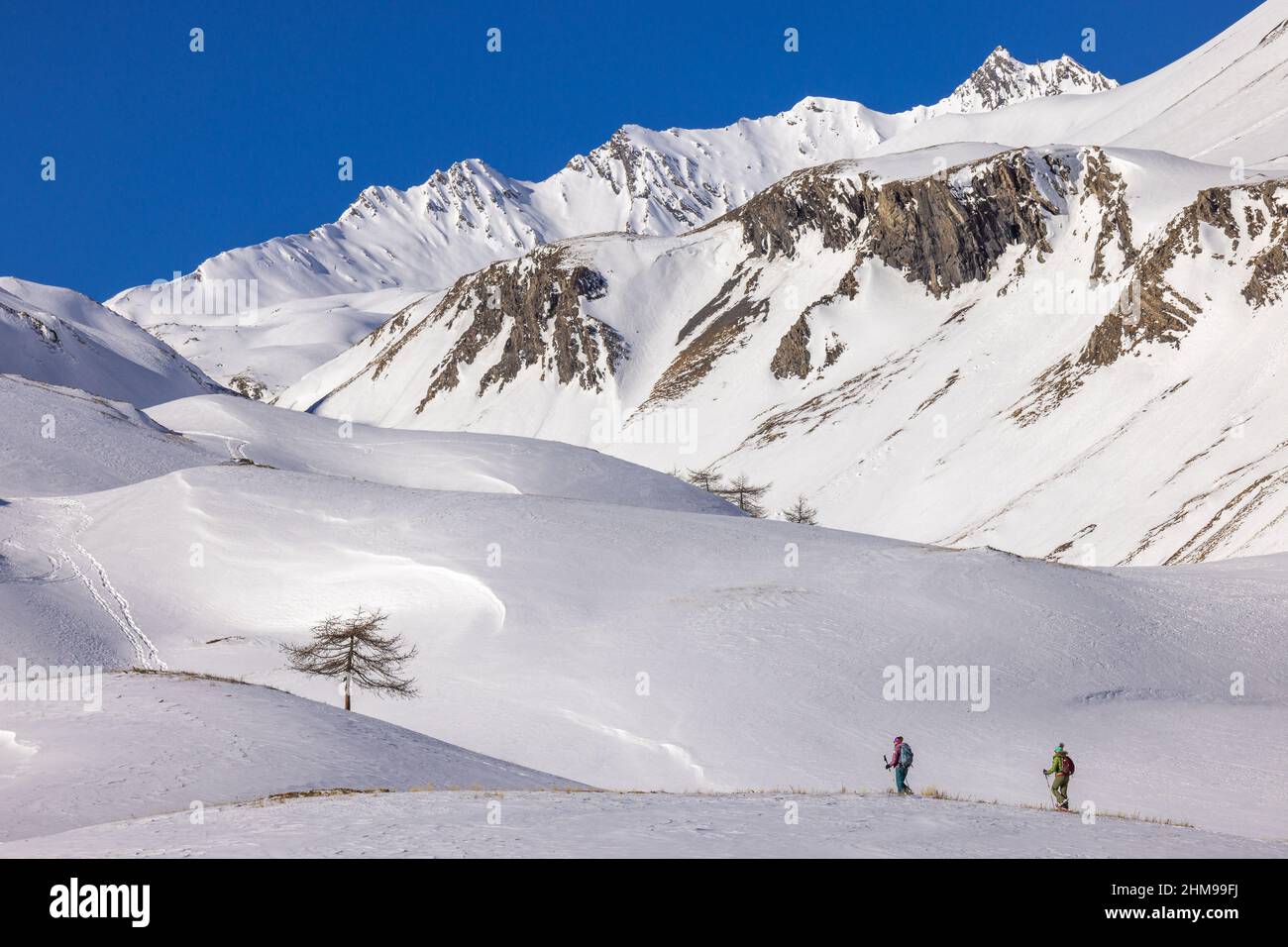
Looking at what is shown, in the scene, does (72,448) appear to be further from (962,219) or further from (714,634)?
(962,219)

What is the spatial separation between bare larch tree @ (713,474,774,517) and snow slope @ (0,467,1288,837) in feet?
232

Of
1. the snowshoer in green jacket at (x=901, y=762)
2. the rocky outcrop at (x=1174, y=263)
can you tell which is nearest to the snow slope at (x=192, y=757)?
the snowshoer in green jacket at (x=901, y=762)

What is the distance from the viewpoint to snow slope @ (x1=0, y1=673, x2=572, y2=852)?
20.5m

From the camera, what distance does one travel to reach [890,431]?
143m

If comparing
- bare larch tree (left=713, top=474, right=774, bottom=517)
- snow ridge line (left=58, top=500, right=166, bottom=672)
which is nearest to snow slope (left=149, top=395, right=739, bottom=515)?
snow ridge line (left=58, top=500, right=166, bottom=672)

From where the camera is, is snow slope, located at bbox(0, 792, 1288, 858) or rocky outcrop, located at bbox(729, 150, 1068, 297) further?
rocky outcrop, located at bbox(729, 150, 1068, 297)

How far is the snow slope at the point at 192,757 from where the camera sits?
20547 millimetres

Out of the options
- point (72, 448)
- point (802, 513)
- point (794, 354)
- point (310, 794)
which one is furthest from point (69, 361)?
point (310, 794)

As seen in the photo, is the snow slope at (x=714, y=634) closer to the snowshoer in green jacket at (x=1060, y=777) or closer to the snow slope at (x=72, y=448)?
the snowshoer in green jacket at (x=1060, y=777)

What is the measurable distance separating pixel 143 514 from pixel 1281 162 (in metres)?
147

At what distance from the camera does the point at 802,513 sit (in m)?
122

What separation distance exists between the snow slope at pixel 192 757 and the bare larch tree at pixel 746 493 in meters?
98.5

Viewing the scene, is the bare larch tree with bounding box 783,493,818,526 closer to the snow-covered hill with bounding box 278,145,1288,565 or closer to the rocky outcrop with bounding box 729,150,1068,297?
the snow-covered hill with bounding box 278,145,1288,565
